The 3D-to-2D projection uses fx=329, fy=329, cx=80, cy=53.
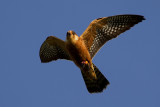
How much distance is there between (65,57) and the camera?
49.9 ft

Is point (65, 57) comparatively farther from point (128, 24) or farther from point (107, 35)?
→ point (128, 24)

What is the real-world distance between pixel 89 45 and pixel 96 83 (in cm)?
179

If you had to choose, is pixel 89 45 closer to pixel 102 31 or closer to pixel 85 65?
pixel 102 31

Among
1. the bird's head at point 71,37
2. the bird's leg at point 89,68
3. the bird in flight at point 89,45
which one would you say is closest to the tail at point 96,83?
the bird in flight at point 89,45

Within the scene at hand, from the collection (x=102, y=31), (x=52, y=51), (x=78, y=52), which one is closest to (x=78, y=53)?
(x=78, y=52)

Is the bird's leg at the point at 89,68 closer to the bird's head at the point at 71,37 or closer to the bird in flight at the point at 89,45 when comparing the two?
the bird in flight at the point at 89,45

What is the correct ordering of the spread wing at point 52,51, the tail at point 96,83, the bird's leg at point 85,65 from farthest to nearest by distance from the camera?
the spread wing at point 52,51
the tail at point 96,83
the bird's leg at point 85,65

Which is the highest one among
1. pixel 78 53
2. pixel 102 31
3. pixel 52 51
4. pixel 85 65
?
pixel 52 51

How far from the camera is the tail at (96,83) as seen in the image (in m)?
15.0

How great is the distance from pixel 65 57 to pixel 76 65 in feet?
3.66

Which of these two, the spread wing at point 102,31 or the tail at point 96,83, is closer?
the spread wing at point 102,31

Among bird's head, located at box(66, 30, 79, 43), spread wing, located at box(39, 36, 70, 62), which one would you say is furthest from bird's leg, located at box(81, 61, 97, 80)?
spread wing, located at box(39, 36, 70, 62)

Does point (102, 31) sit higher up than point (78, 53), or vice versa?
point (102, 31)

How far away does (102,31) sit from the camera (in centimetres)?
1483
